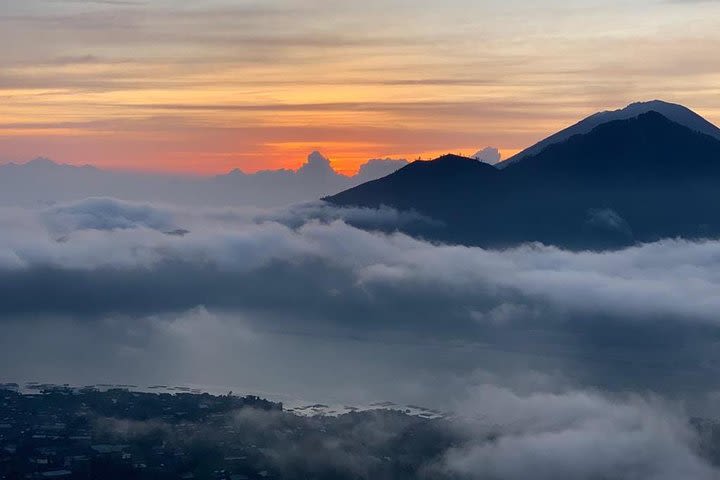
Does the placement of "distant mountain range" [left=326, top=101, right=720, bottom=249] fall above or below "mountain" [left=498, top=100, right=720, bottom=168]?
below

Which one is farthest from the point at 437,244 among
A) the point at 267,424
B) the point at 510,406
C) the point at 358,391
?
the point at 267,424

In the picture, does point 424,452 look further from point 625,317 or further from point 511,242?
point 511,242

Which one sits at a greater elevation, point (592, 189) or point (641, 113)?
point (641, 113)

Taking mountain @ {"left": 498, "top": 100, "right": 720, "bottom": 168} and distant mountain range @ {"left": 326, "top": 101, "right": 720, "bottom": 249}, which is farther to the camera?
mountain @ {"left": 498, "top": 100, "right": 720, "bottom": 168}
